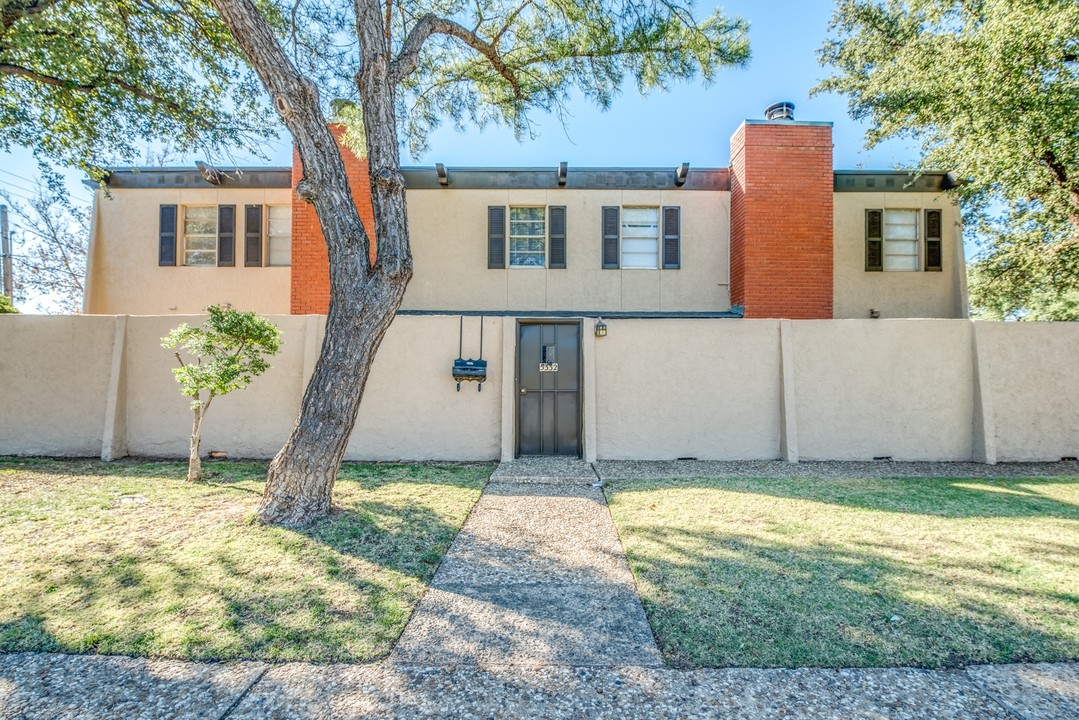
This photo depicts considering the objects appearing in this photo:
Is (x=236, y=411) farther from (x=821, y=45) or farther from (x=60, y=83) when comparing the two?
(x=821, y=45)

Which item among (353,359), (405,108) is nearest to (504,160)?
(405,108)

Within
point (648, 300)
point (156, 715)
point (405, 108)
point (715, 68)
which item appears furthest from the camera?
point (648, 300)

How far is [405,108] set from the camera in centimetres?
832

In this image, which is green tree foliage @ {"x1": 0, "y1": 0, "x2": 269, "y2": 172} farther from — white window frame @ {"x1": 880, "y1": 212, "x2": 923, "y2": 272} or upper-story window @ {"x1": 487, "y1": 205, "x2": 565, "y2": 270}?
white window frame @ {"x1": 880, "y1": 212, "x2": 923, "y2": 272}

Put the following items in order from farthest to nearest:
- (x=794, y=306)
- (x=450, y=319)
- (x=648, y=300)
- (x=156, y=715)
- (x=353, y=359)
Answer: (x=648, y=300), (x=794, y=306), (x=450, y=319), (x=353, y=359), (x=156, y=715)

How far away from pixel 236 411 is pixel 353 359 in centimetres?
416

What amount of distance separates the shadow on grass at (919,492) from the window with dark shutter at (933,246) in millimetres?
5164

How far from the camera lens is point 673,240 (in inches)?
406

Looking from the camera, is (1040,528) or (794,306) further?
(794,306)

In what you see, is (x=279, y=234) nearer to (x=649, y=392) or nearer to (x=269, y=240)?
(x=269, y=240)

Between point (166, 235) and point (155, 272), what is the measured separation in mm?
814

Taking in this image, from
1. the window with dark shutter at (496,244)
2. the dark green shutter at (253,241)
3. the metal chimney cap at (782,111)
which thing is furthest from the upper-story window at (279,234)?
the metal chimney cap at (782,111)

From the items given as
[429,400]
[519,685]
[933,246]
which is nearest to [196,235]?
[429,400]

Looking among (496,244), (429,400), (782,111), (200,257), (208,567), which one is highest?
(782,111)
